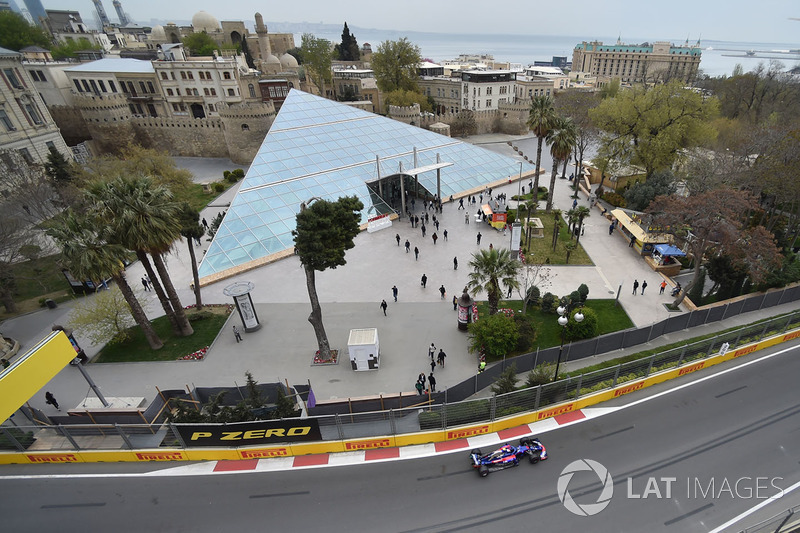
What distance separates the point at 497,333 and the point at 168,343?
55.6 feet

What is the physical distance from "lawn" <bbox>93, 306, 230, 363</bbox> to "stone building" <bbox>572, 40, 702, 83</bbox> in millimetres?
141592

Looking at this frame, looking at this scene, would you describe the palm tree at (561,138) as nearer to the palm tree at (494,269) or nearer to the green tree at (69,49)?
the palm tree at (494,269)

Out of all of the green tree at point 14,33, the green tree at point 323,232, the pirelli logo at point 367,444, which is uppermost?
the green tree at point 14,33

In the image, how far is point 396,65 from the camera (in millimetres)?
68375

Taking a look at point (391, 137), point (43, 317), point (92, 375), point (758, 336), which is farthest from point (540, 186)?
point (43, 317)

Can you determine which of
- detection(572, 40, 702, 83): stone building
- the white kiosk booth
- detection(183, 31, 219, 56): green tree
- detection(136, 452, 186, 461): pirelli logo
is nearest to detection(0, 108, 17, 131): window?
detection(136, 452, 186, 461): pirelli logo

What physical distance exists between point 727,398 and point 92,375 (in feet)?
93.7

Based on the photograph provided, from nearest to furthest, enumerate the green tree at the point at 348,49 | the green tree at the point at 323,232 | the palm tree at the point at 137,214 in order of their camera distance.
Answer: the green tree at the point at 323,232
the palm tree at the point at 137,214
the green tree at the point at 348,49

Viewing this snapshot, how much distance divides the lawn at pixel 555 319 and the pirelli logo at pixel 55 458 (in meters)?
18.2

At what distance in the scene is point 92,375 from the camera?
59.9 feet

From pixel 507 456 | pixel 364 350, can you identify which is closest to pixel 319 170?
pixel 364 350

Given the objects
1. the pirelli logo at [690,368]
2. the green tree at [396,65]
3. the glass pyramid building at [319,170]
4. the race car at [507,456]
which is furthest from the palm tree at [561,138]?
the green tree at [396,65]

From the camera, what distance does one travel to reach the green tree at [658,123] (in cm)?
3347

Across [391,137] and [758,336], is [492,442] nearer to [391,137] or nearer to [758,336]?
[758,336]
